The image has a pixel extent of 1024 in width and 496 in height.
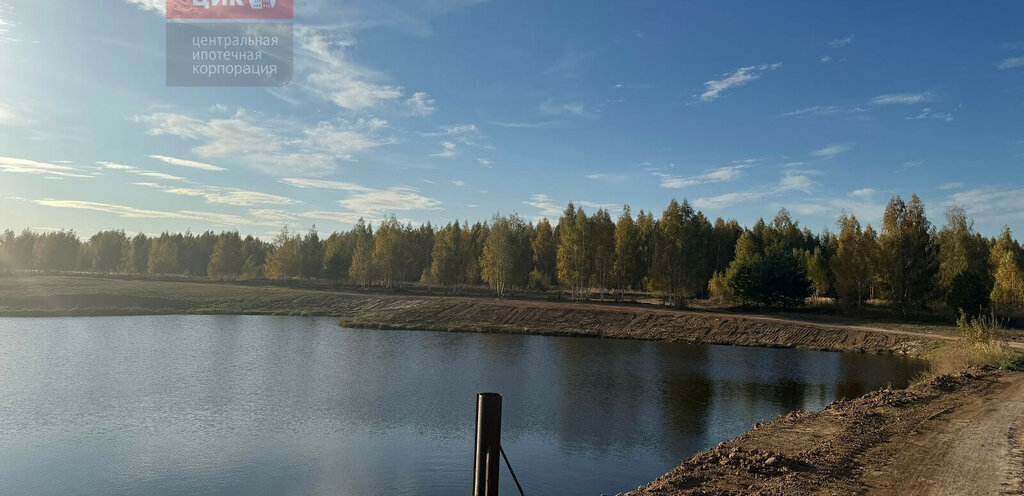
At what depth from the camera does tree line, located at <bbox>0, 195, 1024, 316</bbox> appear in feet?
226

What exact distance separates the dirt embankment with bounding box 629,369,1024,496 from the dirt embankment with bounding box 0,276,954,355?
125 feet

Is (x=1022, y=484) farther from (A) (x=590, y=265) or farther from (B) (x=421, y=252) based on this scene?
(B) (x=421, y=252)

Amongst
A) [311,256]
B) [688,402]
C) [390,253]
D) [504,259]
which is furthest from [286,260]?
[688,402]

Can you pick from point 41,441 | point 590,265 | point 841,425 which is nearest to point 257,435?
point 41,441

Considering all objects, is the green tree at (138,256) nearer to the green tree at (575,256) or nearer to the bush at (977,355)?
the green tree at (575,256)

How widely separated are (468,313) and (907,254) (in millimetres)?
55137

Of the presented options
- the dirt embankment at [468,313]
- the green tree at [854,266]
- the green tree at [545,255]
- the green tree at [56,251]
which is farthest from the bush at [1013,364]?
the green tree at [56,251]

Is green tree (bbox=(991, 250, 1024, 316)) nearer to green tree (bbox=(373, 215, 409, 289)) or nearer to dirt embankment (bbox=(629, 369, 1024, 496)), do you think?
dirt embankment (bbox=(629, 369, 1024, 496))

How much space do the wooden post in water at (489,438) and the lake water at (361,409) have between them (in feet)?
25.8

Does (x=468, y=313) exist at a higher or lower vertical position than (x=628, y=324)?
higher

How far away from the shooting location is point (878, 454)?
1543 cm

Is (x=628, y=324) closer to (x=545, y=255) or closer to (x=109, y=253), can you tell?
(x=545, y=255)

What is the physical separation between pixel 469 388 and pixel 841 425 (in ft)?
62.9

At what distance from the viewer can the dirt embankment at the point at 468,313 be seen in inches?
2325
